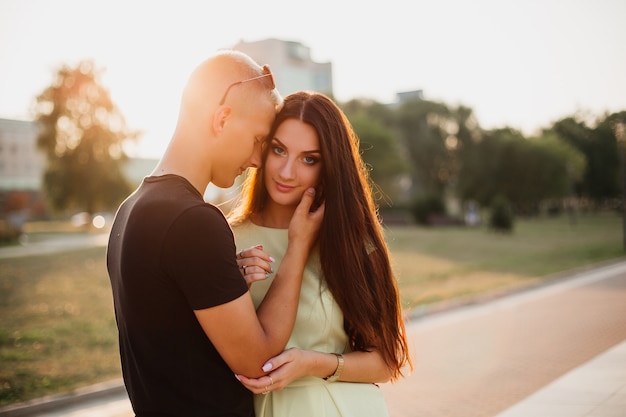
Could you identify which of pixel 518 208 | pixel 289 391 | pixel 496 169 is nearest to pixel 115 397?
pixel 289 391

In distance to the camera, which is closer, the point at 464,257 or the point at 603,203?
the point at 464,257

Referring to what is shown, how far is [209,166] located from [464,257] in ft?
82.3

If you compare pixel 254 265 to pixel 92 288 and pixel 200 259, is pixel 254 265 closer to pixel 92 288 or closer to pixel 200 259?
pixel 200 259

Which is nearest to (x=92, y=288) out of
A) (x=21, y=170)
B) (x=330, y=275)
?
(x=330, y=275)

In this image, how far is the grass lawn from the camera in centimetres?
938

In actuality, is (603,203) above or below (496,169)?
below

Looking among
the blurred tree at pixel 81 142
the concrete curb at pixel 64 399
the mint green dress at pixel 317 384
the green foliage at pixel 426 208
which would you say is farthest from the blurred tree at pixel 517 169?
the mint green dress at pixel 317 384

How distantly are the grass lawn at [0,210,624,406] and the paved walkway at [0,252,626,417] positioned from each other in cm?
122

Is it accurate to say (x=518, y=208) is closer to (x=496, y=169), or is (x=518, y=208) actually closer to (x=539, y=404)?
(x=496, y=169)

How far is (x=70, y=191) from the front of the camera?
41.9 metres

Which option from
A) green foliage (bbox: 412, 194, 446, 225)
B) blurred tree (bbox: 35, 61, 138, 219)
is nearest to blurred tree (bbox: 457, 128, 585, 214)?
green foliage (bbox: 412, 194, 446, 225)

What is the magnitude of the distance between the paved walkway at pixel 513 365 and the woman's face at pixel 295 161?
12.7 feet

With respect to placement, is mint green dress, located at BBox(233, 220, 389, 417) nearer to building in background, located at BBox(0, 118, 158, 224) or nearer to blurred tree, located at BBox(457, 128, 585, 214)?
building in background, located at BBox(0, 118, 158, 224)

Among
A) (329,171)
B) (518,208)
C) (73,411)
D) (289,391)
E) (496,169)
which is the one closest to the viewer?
(289,391)
